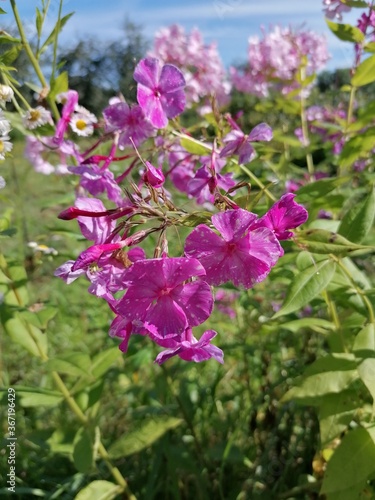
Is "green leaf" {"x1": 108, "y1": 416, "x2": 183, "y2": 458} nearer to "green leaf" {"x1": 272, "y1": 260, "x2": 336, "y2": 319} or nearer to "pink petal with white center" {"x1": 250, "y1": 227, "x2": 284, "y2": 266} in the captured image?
"green leaf" {"x1": 272, "y1": 260, "x2": 336, "y2": 319}

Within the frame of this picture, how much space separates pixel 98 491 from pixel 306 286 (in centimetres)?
66

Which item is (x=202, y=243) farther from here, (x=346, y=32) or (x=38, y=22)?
(x=346, y=32)

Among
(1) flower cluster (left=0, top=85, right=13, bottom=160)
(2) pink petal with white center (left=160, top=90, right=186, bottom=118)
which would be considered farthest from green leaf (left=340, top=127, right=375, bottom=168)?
(1) flower cluster (left=0, top=85, right=13, bottom=160)

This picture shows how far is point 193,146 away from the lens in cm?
112

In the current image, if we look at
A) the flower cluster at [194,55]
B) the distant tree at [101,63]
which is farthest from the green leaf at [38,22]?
the distant tree at [101,63]

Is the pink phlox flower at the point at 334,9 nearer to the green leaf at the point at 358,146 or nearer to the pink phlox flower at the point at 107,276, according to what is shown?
the green leaf at the point at 358,146

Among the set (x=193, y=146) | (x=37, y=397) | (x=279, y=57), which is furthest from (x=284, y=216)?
Result: (x=279, y=57)

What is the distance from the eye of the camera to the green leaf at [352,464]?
1027mm

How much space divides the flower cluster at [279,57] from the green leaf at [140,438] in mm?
1380

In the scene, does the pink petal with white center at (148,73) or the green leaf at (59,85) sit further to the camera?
the green leaf at (59,85)

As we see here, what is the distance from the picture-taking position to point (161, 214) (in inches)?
28.0

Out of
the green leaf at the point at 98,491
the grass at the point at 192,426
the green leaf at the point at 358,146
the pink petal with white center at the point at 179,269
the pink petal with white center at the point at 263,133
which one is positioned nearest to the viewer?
the pink petal with white center at the point at 179,269

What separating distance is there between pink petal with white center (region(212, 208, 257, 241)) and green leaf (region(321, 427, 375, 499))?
53 cm

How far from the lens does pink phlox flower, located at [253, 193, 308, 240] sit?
719mm
